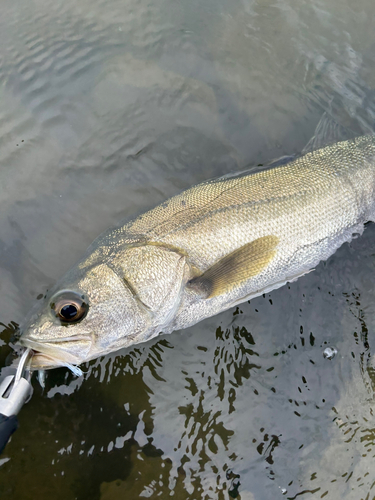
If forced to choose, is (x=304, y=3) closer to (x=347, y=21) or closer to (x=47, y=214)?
(x=347, y=21)

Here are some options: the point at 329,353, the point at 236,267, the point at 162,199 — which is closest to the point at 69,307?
the point at 236,267

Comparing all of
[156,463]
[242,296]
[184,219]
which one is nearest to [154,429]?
[156,463]

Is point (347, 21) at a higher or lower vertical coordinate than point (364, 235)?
higher

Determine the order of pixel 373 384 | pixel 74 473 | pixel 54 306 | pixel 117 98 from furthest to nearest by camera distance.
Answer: pixel 117 98 → pixel 373 384 → pixel 74 473 → pixel 54 306

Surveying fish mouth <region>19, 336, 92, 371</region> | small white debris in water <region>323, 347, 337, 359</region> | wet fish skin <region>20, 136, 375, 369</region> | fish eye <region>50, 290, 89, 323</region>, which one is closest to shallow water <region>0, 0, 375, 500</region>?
small white debris in water <region>323, 347, 337, 359</region>

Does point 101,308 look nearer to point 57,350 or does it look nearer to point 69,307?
point 69,307
